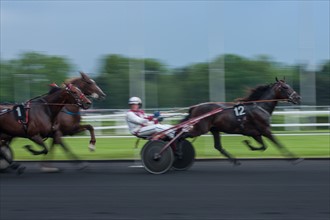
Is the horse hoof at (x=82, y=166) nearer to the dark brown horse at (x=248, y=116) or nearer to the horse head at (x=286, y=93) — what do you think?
the dark brown horse at (x=248, y=116)

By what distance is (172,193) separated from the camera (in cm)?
732

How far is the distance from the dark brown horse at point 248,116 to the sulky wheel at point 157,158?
0.65 metres

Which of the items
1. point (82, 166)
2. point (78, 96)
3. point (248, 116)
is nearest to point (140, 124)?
point (78, 96)

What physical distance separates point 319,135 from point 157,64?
18.5 ft

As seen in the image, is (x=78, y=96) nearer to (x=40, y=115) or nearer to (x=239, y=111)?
(x=40, y=115)

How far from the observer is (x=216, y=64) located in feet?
48.4

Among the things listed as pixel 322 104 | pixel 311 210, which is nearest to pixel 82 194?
pixel 311 210

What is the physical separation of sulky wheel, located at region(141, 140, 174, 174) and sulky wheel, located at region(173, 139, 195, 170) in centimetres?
40

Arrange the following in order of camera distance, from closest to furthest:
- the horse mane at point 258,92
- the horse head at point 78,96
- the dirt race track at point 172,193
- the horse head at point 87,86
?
the dirt race track at point 172,193, the horse head at point 78,96, the horse head at point 87,86, the horse mane at point 258,92

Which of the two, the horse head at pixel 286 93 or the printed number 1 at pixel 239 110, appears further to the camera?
the horse head at pixel 286 93

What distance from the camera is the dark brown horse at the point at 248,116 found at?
10.2m

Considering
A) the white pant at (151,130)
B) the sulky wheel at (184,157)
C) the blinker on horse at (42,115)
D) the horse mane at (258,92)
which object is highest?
the horse mane at (258,92)

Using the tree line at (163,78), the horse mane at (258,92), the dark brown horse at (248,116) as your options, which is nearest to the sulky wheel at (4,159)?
the dark brown horse at (248,116)

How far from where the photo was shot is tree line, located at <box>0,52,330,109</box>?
1774cm
